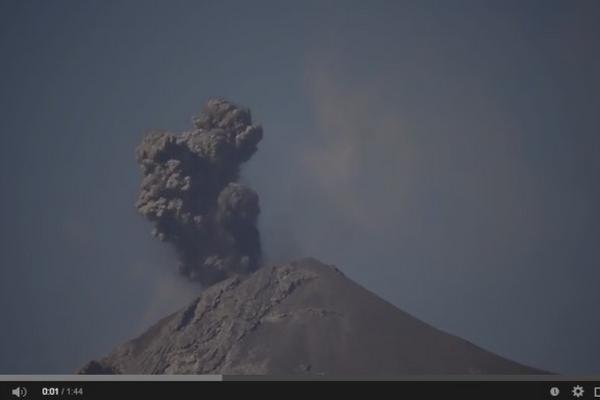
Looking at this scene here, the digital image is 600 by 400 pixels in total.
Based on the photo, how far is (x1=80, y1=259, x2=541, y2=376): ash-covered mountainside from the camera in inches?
2153

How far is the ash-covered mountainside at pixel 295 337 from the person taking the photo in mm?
54688

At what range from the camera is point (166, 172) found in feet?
265
